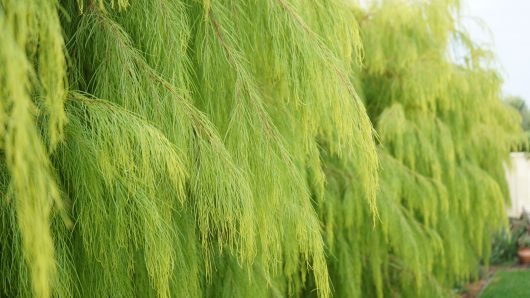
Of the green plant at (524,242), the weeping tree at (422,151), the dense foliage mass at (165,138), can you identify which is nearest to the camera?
the dense foliage mass at (165,138)

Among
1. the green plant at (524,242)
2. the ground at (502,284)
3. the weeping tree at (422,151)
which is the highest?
the weeping tree at (422,151)

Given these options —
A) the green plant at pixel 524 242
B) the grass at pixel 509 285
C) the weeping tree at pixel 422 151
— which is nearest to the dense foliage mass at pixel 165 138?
the weeping tree at pixel 422 151

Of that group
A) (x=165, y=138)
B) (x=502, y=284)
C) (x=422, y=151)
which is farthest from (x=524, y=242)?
(x=165, y=138)

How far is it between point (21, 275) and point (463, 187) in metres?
2.84

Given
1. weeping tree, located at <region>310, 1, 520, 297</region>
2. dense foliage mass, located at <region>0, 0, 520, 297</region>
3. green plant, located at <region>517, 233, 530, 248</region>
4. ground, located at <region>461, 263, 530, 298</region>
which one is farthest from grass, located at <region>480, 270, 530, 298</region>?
dense foliage mass, located at <region>0, 0, 520, 297</region>

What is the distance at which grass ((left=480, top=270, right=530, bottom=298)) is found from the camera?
571 cm

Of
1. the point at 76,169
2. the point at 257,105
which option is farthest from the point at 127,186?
the point at 257,105

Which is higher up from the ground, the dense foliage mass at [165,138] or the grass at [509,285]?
the dense foliage mass at [165,138]

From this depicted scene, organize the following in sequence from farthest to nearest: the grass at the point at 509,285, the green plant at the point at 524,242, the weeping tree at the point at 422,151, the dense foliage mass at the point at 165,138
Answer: the green plant at the point at 524,242
the grass at the point at 509,285
the weeping tree at the point at 422,151
the dense foliage mass at the point at 165,138

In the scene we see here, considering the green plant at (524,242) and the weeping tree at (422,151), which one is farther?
the green plant at (524,242)

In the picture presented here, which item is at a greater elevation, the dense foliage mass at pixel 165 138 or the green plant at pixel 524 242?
the dense foliage mass at pixel 165 138

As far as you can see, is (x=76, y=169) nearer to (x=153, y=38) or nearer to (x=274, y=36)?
(x=153, y=38)

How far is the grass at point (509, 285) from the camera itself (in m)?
5.71

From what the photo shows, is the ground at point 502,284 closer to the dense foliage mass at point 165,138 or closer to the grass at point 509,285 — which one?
the grass at point 509,285
